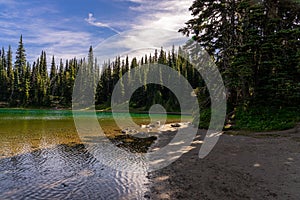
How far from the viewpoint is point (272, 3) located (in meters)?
19.2

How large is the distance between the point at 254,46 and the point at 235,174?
13791 mm

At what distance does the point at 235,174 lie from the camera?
26.3 ft

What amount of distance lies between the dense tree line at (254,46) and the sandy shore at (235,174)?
22.3 ft

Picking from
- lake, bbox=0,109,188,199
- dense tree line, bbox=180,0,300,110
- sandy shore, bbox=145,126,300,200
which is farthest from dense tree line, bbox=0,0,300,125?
lake, bbox=0,109,188,199

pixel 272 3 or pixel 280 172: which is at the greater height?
pixel 272 3

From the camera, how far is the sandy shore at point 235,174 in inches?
255

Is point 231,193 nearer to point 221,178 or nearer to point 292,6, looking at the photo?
point 221,178

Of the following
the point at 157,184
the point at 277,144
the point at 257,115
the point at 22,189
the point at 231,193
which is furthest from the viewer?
the point at 257,115

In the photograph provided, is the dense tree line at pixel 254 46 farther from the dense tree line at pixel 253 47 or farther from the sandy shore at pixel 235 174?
the sandy shore at pixel 235 174

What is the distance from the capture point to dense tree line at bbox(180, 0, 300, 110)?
17578 millimetres

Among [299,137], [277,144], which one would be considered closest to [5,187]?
[277,144]

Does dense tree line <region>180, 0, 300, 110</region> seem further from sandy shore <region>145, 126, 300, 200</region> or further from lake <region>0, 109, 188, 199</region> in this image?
lake <region>0, 109, 188, 199</region>

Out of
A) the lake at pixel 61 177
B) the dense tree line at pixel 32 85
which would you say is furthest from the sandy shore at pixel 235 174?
the dense tree line at pixel 32 85

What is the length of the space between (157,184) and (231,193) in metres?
2.41
